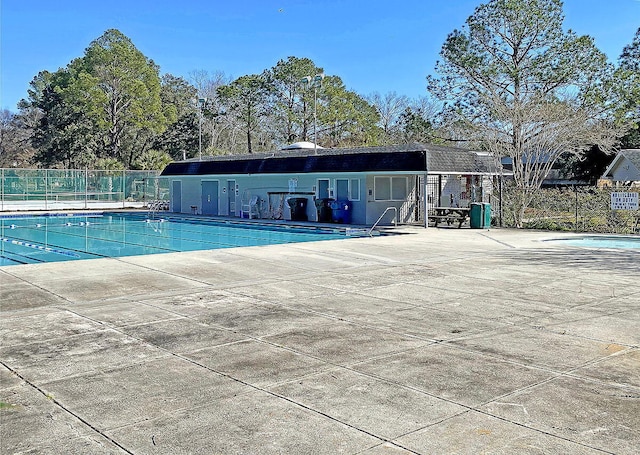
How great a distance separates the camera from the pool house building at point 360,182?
22.7 meters

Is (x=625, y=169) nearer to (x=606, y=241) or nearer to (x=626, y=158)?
(x=626, y=158)

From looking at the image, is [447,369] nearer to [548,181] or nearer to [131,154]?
[548,181]

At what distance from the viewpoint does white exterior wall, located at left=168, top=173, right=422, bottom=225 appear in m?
23.8

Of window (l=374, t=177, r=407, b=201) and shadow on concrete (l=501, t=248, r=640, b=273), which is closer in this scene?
shadow on concrete (l=501, t=248, r=640, b=273)

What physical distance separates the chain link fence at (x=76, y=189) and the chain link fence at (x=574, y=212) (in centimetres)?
2028

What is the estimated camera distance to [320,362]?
611 cm

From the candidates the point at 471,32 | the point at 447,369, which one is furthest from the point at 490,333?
the point at 471,32

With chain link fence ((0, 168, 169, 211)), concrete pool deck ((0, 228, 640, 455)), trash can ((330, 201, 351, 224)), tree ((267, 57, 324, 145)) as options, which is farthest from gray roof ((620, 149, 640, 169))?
concrete pool deck ((0, 228, 640, 455))

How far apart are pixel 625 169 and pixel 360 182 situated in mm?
20314

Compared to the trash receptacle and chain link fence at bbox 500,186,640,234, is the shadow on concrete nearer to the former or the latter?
chain link fence at bbox 500,186,640,234

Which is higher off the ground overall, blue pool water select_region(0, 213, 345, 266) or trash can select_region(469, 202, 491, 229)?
trash can select_region(469, 202, 491, 229)

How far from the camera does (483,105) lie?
117ft

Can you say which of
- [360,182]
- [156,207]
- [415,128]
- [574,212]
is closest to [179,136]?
[415,128]

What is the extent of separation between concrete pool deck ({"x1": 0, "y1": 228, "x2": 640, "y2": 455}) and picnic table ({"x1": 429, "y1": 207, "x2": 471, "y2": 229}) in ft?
34.5
